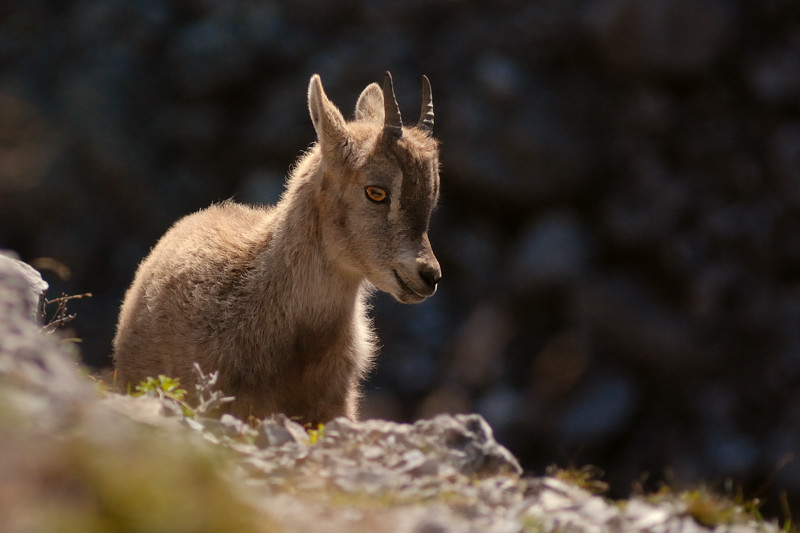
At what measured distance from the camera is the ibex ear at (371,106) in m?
8.64

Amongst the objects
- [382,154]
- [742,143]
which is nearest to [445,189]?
[742,143]

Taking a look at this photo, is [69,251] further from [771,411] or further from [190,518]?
[190,518]

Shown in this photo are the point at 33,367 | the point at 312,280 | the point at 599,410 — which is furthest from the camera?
the point at 599,410

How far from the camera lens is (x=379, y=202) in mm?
7391

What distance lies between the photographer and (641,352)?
2672 cm

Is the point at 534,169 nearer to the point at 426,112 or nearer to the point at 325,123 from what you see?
the point at 426,112

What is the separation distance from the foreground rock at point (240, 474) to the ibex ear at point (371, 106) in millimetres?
3845

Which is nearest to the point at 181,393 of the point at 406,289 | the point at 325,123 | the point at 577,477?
the point at 406,289

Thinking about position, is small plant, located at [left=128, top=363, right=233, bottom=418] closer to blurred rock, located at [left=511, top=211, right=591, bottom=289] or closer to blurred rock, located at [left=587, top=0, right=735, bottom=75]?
blurred rock, located at [left=511, top=211, right=591, bottom=289]

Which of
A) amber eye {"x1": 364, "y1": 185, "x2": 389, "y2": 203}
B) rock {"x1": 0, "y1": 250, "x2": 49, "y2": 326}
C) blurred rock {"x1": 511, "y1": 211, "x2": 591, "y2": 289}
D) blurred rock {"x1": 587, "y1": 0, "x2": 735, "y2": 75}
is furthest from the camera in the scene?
blurred rock {"x1": 587, "y1": 0, "x2": 735, "y2": 75}

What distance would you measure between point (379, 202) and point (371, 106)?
1.66m

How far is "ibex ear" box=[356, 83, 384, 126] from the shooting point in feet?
28.3

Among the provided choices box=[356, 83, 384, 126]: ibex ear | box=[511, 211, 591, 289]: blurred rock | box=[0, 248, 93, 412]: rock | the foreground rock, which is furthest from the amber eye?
box=[511, 211, 591, 289]: blurred rock

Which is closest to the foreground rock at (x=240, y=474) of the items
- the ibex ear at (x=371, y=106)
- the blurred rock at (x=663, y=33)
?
the ibex ear at (x=371, y=106)
